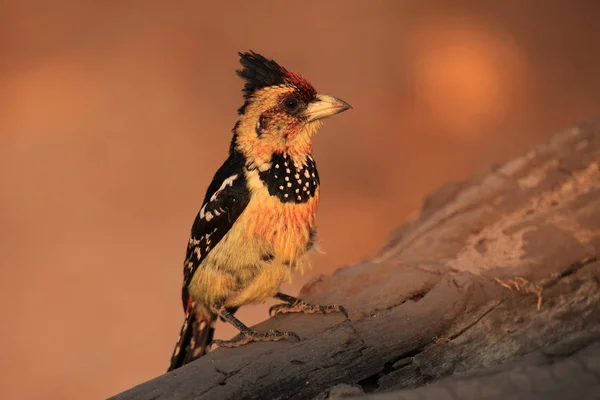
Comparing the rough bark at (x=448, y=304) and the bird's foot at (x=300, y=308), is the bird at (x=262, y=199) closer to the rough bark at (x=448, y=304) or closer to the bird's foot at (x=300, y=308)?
the bird's foot at (x=300, y=308)

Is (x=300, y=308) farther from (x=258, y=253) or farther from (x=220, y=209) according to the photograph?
(x=220, y=209)

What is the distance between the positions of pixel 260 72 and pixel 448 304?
4.65ft

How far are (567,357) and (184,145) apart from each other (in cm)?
517

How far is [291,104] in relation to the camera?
3330 mm

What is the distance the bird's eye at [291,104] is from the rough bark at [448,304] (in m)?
1.01

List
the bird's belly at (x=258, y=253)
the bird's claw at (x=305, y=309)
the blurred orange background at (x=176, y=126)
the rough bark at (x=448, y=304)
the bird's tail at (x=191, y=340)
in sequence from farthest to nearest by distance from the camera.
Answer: the blurred orange background at (x=176, y=126), the bird's tail at (x=191, y=340), the bird's claw at (x=305, y=309), the bird's belly at (x=258, y=253), the rough bark at (x=448, y=304)

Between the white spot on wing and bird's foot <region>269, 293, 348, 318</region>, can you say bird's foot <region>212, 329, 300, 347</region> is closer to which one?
bird's foot <region>269, 293, 348, 318</region>

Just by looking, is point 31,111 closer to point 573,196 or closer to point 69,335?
point 69,335

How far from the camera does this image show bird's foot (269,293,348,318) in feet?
11.4

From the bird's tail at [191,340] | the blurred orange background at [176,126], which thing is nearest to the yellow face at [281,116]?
the bird's tail at [191,340]

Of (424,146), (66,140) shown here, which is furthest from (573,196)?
(66,140)

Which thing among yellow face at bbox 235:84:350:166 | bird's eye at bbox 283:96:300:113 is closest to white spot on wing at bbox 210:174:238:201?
yellow face at bbox 235:84:350:166

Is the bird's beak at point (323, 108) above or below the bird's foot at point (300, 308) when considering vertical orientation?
above

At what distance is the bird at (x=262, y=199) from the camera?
3.26 meters
